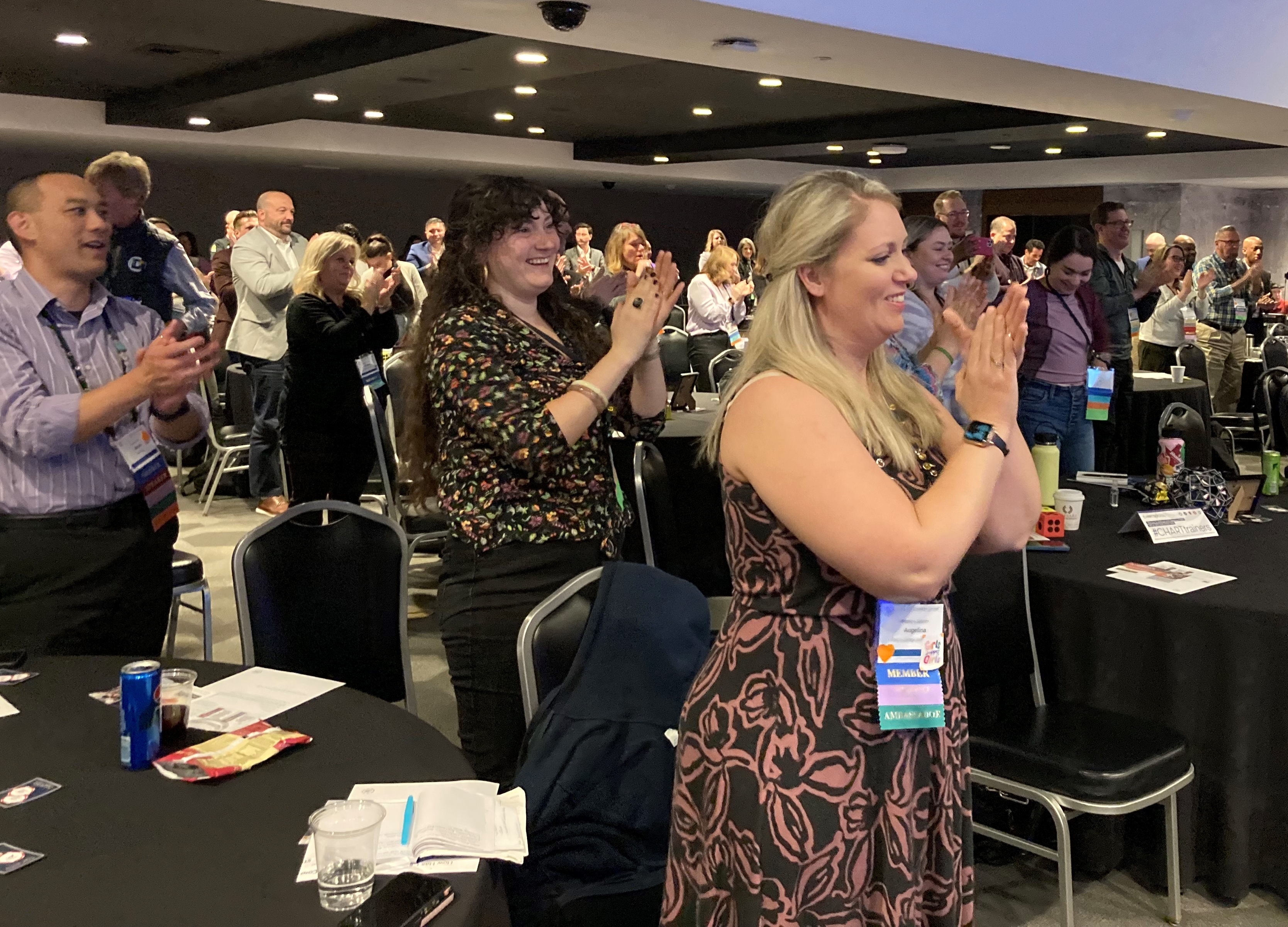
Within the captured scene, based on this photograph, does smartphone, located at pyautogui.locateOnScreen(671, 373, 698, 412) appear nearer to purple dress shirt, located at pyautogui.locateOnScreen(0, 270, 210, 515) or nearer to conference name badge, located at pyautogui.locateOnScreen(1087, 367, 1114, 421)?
conference name badge, located at pyautogui.locateOnScreen(1087, 367, 1114, 421)

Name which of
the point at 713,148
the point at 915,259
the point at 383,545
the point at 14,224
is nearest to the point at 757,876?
the point at 383,545

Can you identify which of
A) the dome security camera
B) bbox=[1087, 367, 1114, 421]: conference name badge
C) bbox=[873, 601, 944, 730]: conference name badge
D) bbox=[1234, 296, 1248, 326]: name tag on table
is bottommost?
bbox=[873, 601, 944, 730]: conference name badge

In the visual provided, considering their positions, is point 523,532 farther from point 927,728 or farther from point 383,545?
point 927,728

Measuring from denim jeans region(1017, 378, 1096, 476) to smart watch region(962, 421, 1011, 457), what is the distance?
11.3ft

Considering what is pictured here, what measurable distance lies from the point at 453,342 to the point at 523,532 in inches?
14.5

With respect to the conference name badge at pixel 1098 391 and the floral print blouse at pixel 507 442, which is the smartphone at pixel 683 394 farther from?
the floral print blouse at pixel 507 442

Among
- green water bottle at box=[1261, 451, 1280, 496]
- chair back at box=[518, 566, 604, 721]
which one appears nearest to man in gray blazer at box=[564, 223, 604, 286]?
green water bottle at box=[1261, 451, 1280, 496]

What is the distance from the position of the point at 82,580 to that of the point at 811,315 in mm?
1648

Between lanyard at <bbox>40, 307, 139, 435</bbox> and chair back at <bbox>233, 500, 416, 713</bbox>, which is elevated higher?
lanyard at <bbox>40, 307, 139, 435</bbox>

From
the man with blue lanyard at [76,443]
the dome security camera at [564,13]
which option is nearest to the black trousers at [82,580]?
the man with blue lanyard at [76,443]

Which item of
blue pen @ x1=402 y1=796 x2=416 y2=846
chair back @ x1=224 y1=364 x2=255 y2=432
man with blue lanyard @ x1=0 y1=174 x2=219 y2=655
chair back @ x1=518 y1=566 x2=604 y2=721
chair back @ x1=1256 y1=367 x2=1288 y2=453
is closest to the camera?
blue pen @ x1=402 y1=796 x2=416 y2=846

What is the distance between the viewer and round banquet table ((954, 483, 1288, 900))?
240cm

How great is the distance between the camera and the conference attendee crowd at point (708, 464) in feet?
4.75

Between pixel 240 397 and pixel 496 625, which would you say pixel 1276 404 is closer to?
pixel 496 625
